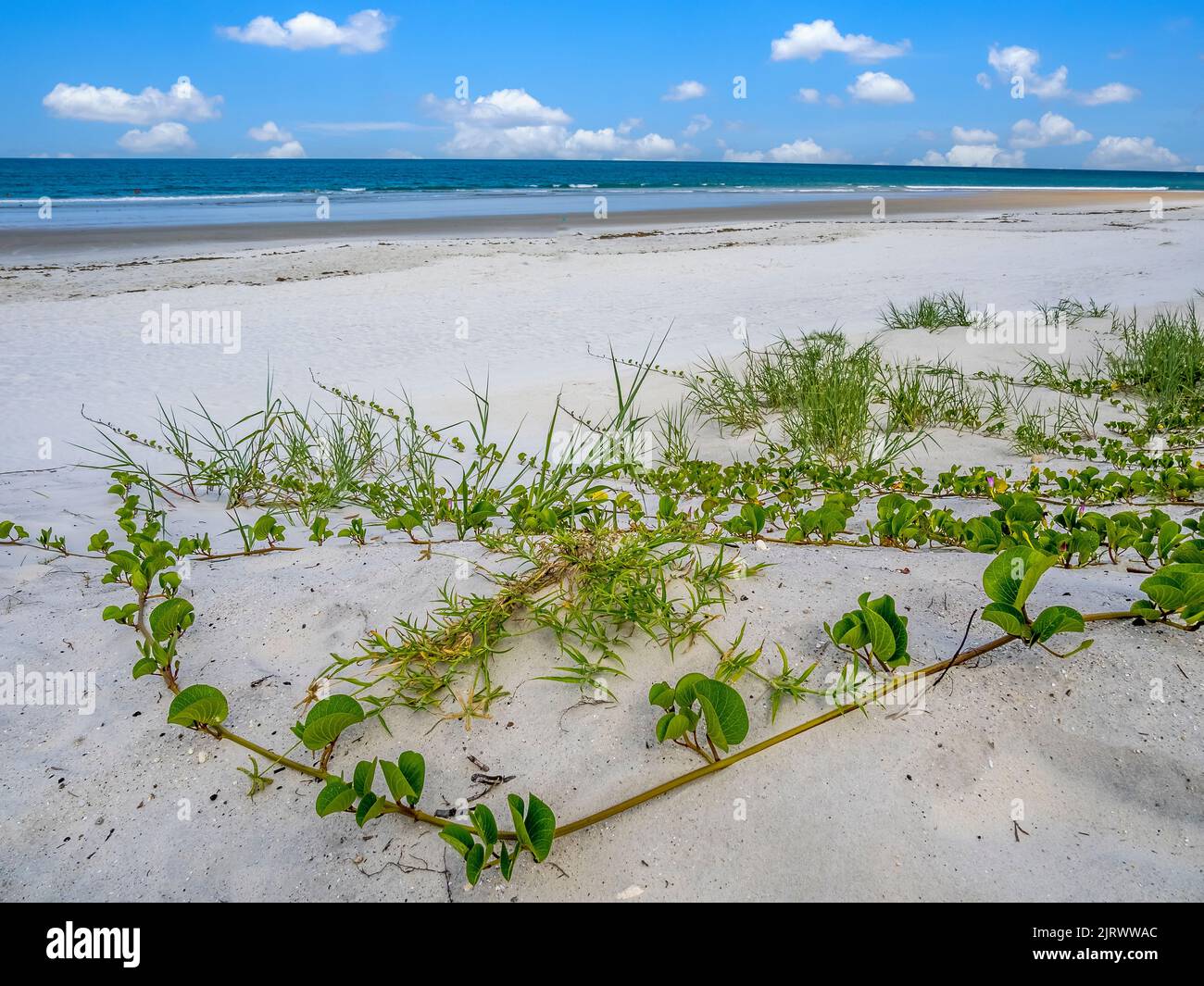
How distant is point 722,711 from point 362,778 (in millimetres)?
628

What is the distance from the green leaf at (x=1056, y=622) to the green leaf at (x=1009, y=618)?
0.02 meters

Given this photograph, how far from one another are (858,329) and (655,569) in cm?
576

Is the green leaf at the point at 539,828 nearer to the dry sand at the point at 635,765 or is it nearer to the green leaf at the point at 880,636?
the dry sand at the point at 635,765

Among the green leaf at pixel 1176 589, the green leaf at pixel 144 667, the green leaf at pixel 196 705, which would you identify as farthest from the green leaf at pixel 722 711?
the green leaf at pixel 144 667

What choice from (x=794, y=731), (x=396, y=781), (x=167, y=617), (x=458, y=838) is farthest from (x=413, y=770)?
(x=167, y=617)

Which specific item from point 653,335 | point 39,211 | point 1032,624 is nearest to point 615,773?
point 1032,624

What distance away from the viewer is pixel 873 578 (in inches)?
78.5

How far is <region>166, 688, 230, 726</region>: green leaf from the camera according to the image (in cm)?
155

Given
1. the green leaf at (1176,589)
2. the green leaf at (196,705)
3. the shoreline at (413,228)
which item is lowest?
the green leaf at (196,705)

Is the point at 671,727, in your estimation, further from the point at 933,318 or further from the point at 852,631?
the point at 933,318

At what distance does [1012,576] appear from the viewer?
1539 mm

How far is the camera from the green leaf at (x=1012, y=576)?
151 cm
